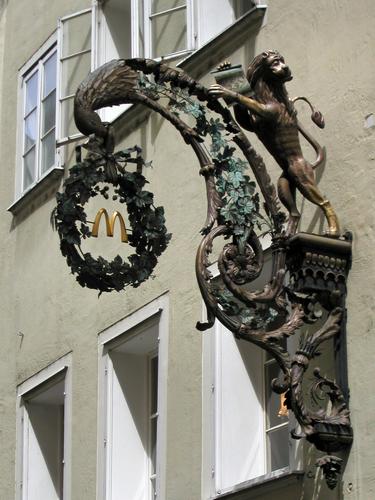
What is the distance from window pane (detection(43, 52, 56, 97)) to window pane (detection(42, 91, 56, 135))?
0.08 meters

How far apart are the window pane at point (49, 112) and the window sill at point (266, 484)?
4865 mm

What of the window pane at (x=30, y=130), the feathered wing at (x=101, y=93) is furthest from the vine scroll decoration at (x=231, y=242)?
the window pane at (x=30, y=130)

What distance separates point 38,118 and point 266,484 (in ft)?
18.1

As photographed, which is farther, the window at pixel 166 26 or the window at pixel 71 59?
the window at pixel 71 59

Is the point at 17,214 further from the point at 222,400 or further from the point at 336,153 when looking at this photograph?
the point at 336,153

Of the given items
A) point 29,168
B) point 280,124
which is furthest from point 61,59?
point 280,124

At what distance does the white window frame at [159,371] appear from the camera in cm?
1214

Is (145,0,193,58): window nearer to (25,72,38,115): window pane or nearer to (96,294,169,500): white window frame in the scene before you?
(96,294,169,500): white window frame

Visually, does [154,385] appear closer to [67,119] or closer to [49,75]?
[67,119]

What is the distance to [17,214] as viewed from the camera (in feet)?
50.1

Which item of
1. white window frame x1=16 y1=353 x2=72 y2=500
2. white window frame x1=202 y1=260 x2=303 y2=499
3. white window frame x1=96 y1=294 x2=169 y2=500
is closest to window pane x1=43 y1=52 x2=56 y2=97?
white window frame x1=16 y1=353 x2=72 y2=500

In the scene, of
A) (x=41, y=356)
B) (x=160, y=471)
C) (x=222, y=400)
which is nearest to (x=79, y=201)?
(x=222, y=400)

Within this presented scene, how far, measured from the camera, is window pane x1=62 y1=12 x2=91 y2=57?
14.5 m

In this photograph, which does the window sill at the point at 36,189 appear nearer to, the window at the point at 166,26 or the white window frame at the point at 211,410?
the window at the point at 166,26
